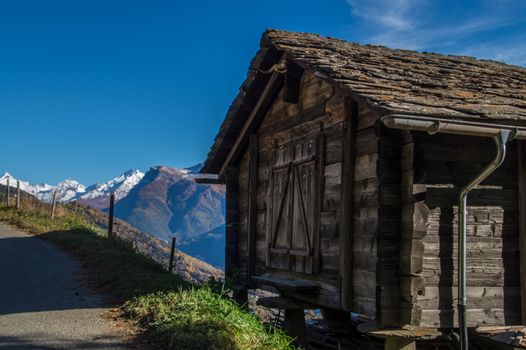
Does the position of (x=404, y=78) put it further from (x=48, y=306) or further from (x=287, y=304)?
(x=48, y=306)

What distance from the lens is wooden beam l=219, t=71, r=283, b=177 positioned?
9.93m

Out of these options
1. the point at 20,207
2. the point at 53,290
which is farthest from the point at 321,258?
the point at 20,207

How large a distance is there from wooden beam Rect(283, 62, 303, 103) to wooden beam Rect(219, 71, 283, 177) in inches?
14.8

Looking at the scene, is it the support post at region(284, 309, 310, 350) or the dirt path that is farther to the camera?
the support post at region(284, 309, 310, 350)

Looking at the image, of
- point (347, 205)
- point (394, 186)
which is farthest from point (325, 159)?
point (394, 186)

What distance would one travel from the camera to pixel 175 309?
7.62 meters

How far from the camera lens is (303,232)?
877cm

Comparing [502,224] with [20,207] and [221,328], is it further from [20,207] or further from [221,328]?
[20,207]

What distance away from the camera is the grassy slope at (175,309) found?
641 cm

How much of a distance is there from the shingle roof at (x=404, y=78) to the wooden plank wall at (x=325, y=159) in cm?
56

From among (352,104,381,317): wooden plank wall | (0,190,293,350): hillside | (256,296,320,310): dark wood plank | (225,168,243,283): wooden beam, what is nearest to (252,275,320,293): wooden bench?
(256,296,320,310): dark wood plank

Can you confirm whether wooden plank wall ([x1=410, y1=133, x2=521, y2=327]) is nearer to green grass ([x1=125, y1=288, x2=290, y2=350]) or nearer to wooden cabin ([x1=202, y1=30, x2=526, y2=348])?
wooden cabin ([x1=202, y1=30, x2=526, y2=348])

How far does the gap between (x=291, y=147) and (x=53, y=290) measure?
496cm

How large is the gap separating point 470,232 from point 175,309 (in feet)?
12.5
